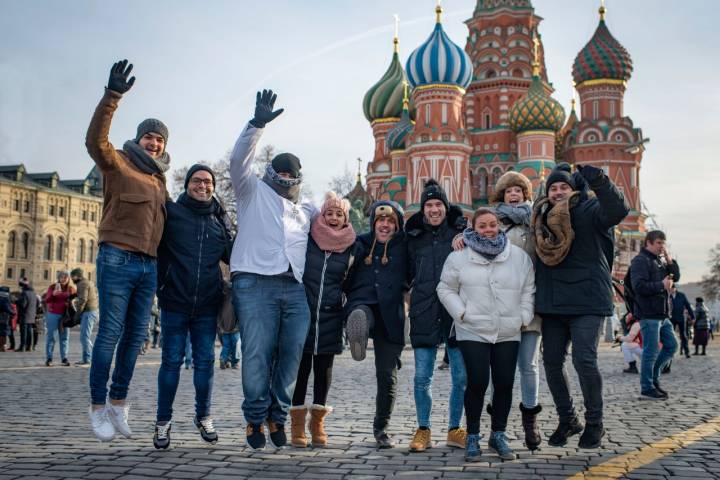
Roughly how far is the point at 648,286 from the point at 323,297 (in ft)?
14.9

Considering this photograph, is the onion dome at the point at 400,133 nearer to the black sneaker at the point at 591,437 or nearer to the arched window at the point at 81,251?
the arched window at the point at 81,251

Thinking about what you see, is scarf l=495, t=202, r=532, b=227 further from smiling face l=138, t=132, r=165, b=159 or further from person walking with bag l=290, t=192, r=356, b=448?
smiling face l=138, t=132, r=165, b=159

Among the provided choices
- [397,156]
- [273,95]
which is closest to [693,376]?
[273,95]

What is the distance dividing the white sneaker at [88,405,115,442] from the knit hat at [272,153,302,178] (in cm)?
205

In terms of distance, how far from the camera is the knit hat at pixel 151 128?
5.15 m

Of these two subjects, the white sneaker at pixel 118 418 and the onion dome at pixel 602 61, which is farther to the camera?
the onion dome at pixel 602 61

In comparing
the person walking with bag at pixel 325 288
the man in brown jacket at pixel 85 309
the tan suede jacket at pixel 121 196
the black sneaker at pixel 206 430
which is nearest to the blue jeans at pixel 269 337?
the person walking with bag at pixel 325 288

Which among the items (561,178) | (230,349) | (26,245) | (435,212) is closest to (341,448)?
(435,212)

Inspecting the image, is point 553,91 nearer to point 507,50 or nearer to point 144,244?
point 507,50

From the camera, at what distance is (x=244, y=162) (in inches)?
203

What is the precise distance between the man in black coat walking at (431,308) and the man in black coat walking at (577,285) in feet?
2.10

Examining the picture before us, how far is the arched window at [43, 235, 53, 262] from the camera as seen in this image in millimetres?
60094

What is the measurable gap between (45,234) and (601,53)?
147 feet

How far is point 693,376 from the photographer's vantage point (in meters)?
11.4
